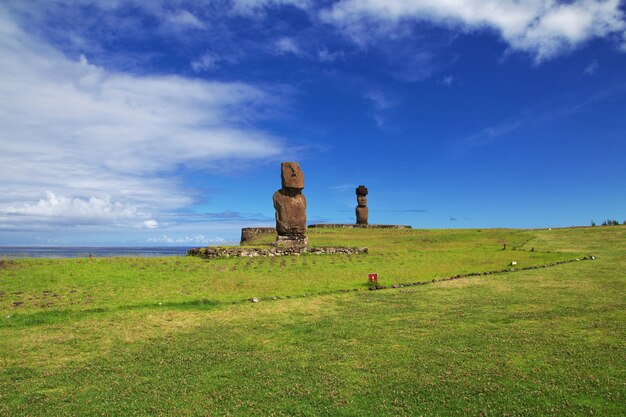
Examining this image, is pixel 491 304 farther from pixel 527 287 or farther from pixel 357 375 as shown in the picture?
pixel 357 375

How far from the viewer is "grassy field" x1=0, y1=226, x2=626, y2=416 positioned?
19.2 feet

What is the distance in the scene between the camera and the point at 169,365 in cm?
746

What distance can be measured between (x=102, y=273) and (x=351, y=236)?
91.8ft

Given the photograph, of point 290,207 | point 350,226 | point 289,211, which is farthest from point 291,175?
point 350,226

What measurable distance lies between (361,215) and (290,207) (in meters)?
26.2

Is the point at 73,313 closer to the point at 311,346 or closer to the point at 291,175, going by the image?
the point at 311,346

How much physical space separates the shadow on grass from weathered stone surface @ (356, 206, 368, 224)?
140 ft

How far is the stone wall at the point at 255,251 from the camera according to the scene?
2658 cm

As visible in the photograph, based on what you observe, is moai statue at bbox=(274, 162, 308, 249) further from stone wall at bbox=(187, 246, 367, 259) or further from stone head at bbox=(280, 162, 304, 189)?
stone wall at bbox=(187, 246, 367, 259)

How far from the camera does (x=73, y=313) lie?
1221 cm

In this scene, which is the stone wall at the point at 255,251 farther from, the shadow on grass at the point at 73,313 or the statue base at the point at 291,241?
the shadow on grass at the point at 73,313

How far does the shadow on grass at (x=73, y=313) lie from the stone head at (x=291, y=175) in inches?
678

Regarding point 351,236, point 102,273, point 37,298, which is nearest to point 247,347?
point 37,298

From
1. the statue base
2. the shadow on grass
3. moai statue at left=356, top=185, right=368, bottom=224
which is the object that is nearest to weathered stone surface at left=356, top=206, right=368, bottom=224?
moai statue at left=356, top=185, right=368, bottom=224
